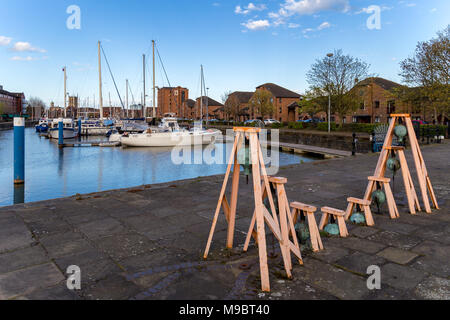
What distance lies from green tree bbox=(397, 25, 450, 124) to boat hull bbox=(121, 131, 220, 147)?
21.8 metres

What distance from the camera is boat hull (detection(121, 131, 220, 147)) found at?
113 feet

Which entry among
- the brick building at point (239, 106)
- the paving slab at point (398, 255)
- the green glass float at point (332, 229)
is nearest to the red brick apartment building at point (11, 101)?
the brick building at point (239, 106)

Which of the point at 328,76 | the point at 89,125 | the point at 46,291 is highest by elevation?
the point at 328,76

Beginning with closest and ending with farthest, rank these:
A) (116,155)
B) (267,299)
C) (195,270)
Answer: (267,299) < (195,270) < (116,155)

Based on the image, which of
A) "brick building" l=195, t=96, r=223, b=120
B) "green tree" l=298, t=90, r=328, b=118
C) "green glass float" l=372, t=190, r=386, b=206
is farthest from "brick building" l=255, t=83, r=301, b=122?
"green glass float" l=372, t=190, r=386, b=206

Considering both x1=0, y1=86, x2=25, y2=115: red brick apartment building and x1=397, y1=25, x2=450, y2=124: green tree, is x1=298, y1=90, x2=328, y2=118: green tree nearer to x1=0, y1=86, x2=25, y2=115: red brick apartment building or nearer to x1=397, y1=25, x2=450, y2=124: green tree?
x1=397, y1=25, x2=450, y2=124: green tree

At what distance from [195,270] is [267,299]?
109 cm

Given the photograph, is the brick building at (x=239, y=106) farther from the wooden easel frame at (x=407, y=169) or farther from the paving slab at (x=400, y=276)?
the paving slab at (x=400, y=276)

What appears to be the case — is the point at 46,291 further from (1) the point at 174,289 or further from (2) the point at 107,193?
(2) the point at 107,193

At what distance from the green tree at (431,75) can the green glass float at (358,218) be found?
94.8 ft

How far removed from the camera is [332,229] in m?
5.45

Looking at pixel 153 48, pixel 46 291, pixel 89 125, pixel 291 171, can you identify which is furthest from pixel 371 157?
pixel 89 125

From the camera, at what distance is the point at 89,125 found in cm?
5262

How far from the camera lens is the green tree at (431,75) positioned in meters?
29.8
